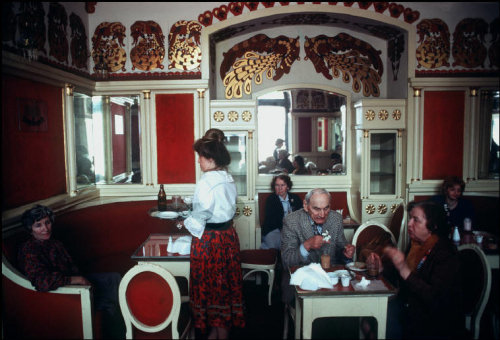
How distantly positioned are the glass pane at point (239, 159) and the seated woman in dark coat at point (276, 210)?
0.38 m

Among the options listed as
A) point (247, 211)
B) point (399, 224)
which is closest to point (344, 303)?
point (399, 224)

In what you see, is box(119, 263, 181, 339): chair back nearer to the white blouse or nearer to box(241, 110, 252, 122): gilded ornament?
the white blouse

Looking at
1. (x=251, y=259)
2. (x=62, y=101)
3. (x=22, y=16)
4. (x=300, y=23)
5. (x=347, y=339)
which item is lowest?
(x=347, y=339)

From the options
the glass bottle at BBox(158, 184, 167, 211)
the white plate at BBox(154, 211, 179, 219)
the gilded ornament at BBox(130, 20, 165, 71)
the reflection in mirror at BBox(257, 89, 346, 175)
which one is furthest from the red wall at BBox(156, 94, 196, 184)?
the white plate at BBox(154, 211, 179, 219)

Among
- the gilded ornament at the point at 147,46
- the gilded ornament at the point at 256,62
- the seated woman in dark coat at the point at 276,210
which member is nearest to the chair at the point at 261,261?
the seated woman in dark coat at the point at 276,210

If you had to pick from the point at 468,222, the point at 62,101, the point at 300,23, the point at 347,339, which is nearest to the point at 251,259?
the point at 347,339

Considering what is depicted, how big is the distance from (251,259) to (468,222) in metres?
1.45

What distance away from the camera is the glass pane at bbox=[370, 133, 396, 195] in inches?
141

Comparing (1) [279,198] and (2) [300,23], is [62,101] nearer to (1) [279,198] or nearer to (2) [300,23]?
(1) [279,198]

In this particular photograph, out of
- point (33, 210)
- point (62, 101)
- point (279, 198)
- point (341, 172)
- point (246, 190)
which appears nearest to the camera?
point (33, 210)

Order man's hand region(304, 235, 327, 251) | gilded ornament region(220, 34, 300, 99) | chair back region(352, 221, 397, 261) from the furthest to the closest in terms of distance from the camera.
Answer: gilded ornament region(220, 34, 300, 99), chair back region(352, 221, 397, 261), man's hand region(304, 235, 327, 251)

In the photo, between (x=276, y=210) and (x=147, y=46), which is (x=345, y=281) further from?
(x=147, y=46)

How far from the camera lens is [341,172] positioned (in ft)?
12.8

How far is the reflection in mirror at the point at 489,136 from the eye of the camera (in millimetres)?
1645
